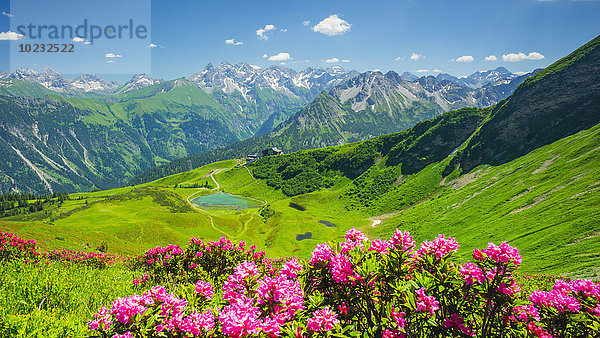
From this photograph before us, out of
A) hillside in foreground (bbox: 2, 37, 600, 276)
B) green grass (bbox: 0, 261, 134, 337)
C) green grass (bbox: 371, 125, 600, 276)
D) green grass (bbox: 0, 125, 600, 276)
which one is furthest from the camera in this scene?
hillside in foreground (bbox: 2, 37, 600, 276)

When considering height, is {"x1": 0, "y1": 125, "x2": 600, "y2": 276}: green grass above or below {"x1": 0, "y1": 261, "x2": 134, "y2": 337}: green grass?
below

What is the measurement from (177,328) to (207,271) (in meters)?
8.04

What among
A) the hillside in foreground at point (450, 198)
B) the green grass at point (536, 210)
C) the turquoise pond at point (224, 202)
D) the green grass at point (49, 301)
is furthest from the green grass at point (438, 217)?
the green grass at point (49, 301)

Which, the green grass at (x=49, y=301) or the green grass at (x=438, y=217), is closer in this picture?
the green grass at (x=49, y=301)

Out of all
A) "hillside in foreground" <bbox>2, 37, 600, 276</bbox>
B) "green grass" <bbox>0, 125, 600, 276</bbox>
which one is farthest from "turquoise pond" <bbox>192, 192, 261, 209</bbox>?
"green grass" <bbox>0, 125, 600, 276</bbox>

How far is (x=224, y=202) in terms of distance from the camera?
155000mm

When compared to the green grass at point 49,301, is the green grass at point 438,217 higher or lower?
lower

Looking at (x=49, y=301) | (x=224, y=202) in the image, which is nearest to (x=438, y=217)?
(x=49, y=301)

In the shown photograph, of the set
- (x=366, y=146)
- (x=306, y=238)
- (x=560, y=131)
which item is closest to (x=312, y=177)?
(x=366, y=146)

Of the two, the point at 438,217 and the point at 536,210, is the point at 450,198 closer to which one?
the point at 438,217

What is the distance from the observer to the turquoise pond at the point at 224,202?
144750 mm

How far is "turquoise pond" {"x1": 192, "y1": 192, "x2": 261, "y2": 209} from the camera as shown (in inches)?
5699

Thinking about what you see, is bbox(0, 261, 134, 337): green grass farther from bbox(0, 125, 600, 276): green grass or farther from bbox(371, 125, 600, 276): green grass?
bbox(371, 125, 600, 276): green grass

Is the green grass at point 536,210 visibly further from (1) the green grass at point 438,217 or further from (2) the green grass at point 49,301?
(2) the green grass at point 49,301
